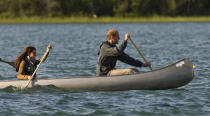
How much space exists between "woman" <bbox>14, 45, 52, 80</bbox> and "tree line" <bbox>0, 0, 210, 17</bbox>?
202 ft

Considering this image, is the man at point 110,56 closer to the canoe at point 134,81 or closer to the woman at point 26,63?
the canoe at point 134,81

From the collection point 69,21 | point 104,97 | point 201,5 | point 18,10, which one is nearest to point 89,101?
point 104,97

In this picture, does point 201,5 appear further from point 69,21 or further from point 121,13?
point 69,21

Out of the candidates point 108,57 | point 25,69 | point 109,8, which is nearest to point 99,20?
point 109,8

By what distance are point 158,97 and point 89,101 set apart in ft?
5.16

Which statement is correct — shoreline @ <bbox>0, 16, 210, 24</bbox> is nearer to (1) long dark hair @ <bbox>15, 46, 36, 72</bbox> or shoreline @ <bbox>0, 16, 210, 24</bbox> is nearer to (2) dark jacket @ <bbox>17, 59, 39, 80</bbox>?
(2) dark jacket @ <bbox>17, 59, 39, 80</bbox>

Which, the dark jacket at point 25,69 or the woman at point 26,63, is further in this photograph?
the dark jacket at point 25,69

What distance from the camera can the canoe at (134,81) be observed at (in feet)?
39.9

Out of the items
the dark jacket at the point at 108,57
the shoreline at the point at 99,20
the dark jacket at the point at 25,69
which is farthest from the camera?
the shoreline at the point at 99,20

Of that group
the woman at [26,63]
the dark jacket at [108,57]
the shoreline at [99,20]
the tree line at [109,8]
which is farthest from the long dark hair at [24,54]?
the tree line at [109,8]

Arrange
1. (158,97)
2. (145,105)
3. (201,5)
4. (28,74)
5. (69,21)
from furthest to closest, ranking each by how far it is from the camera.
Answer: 1. (201,5)
2. (69,21)
3. (28,74)
4. (158,97)
5. (145,105)

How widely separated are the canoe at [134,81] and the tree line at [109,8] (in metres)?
61.6

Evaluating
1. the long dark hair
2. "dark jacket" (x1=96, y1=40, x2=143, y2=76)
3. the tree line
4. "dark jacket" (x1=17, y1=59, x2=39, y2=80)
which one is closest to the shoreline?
the tree line

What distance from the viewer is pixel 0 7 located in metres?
76.2
